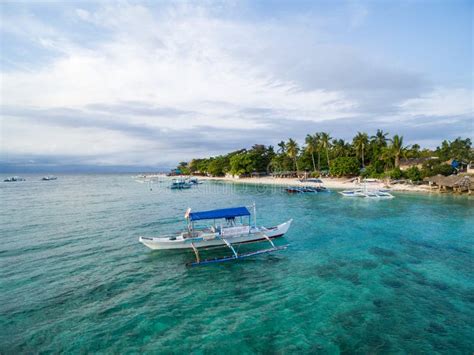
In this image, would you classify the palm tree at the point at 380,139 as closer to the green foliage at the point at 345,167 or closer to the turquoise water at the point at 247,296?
the green foliage at the point at 345,167

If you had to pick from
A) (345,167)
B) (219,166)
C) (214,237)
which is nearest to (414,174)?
(345,167)

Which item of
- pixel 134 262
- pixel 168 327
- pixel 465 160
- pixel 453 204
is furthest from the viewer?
pixel 465 160

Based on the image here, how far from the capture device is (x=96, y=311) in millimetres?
11633

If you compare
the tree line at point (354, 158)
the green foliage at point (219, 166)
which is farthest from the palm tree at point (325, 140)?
the green foliage at point (219, 166)

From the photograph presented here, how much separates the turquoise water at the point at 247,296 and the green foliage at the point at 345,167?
48.5 m

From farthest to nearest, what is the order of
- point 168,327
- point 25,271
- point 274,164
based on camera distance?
point 274,164 < point 25,271 < point 168,327

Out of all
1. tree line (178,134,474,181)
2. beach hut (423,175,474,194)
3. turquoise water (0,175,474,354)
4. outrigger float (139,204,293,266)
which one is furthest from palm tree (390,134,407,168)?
outrigger float (139,204,293,266)

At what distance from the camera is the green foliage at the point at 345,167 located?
7100cm

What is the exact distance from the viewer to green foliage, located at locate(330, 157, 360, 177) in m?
71.0

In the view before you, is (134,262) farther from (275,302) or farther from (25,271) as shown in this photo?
(275,302)

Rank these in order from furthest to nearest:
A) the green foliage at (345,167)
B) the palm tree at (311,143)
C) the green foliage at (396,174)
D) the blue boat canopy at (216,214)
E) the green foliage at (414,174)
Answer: the palm tree at (311,143) < the green foliage at (345,167) < the green foliage at (396,174) < the green foliage at (414,174) < the blue boat canopy at (216,214)

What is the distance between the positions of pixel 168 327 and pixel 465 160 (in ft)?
266

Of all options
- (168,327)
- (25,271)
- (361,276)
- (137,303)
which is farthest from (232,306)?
(25,271)

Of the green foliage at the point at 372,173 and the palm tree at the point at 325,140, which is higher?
the palm tree at the point at 325,140
